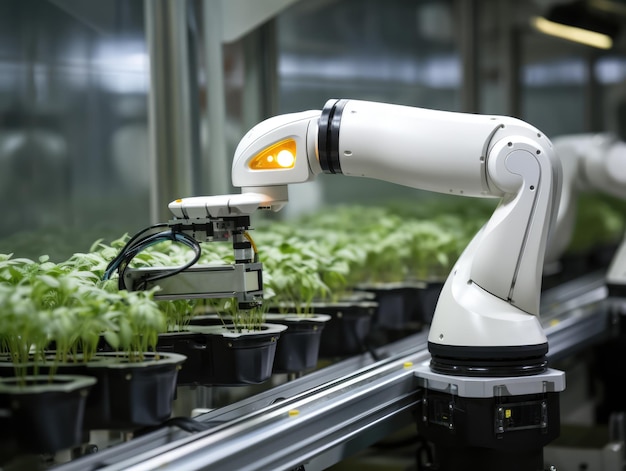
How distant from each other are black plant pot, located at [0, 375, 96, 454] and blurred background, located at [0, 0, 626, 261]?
0.87 m

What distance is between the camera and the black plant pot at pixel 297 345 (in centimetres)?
244

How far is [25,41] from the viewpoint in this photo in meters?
2.47

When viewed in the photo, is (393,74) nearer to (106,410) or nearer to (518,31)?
(518,31)

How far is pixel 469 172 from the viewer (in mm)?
2330

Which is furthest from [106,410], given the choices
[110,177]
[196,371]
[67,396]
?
[110,177]

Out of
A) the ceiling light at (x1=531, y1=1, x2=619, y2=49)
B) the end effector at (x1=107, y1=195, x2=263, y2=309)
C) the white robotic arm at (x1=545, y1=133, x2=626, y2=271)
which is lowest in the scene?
the end effector at (x1=107, y1=195, x2=263, y2=309)

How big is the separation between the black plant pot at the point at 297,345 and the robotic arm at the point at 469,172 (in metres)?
0.34

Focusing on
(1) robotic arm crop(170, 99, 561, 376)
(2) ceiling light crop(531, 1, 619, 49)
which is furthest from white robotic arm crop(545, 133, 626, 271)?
(1) robotic arm crop(170, 99, 561, 376)

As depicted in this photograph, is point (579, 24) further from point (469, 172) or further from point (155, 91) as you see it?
point (469, 172)

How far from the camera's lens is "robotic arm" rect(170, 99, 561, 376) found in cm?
231

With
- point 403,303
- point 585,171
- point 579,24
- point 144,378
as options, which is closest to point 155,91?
point 403,303

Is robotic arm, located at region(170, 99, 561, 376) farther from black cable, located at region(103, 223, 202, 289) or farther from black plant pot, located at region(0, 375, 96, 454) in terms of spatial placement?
black plant pot, located at region(0, 375, 96, 454)

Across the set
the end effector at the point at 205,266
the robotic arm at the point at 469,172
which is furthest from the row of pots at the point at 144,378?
the robotic arm at the point at 469,172

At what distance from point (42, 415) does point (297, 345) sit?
970 mm
